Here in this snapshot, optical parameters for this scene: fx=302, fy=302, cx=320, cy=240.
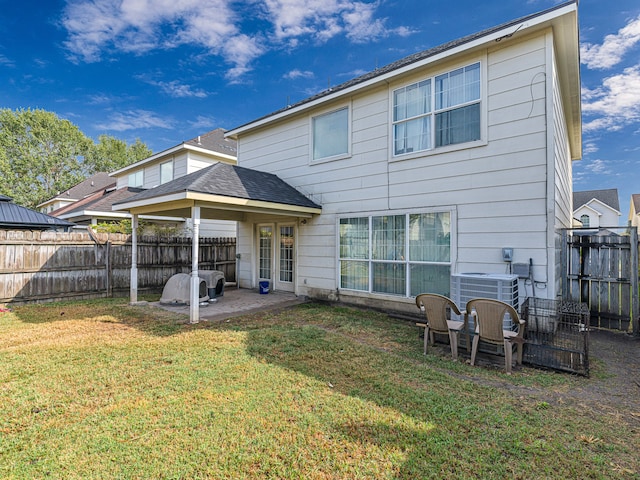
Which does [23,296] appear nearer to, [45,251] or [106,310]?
[45,251]

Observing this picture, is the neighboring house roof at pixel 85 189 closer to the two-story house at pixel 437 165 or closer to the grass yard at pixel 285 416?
the two-story house at pixel 437 165

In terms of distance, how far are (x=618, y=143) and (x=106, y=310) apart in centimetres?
3585

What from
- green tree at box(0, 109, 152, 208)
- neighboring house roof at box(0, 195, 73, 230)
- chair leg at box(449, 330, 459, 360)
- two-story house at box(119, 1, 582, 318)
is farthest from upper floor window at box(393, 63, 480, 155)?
green tree at box(0, 109, 152, 208)

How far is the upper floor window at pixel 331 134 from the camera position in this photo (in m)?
7.90

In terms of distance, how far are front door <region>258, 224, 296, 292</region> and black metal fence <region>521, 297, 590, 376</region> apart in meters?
6.04

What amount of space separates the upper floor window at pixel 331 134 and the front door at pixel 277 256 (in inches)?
96.0

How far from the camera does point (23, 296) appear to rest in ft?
26.2

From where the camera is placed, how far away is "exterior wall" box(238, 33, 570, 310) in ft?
A: 17.0

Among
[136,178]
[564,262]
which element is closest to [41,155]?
[136,178]

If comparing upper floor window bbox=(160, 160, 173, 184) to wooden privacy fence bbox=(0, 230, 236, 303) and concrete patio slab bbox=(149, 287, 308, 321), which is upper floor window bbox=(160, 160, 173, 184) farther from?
concrete patio slab bbox=(149, 287, 308, 321)

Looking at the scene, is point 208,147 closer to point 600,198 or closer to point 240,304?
point 240,304

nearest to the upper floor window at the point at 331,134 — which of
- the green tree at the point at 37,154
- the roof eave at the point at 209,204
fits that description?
the roof eave at the point at 209,204

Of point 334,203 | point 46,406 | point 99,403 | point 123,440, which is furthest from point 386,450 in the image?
point 334,203

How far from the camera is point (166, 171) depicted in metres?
14.7
